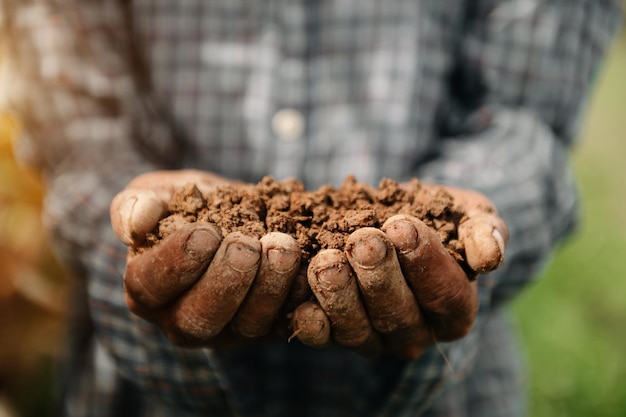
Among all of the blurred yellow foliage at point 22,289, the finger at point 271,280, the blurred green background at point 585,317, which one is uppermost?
the finger at point 271,280

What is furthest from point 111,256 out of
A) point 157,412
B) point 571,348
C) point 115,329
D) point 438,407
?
point 571,348

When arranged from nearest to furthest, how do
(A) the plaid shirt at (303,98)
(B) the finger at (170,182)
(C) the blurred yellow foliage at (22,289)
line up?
(B) the finger at (170,182) → (A) the plaid shirt at (303,98) → (C) the blurred yellow foliage at (22,289)

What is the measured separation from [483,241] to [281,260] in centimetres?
32

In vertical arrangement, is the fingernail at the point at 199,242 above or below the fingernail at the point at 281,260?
above

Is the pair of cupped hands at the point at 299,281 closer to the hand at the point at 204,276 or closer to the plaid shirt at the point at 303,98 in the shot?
the hand at the point at 204,276

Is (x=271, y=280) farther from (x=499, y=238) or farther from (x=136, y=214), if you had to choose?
(x=499, y=238)

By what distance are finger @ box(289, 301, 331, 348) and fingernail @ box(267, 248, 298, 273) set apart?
0.08 meters

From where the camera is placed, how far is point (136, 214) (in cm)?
94

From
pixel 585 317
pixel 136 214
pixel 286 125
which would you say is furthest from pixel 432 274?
pixel 585 317

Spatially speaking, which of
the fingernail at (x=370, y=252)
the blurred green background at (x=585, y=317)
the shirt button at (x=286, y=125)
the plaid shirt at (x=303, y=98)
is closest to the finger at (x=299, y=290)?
the fingernail at (x=370, y=252)

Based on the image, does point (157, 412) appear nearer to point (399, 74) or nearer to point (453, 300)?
Result: point (453, 300)

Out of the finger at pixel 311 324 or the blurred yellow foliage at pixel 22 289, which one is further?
the blurred yellow foliage at pixel 22 289

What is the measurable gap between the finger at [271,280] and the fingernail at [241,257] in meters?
0.02

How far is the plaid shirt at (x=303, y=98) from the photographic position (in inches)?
56.9
